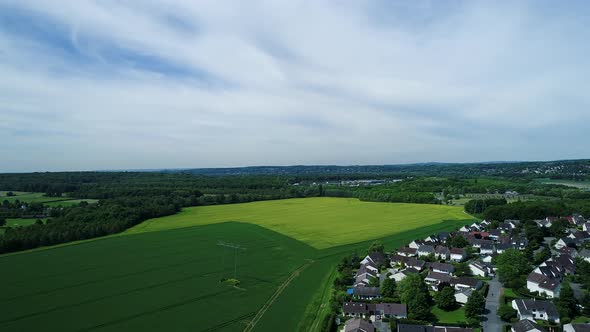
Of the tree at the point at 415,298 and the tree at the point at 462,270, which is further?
the tree at the point at 462,270

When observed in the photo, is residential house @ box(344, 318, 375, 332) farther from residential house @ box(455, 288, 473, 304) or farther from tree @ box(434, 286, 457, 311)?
residential house @ box(455, 288, 473, 304)

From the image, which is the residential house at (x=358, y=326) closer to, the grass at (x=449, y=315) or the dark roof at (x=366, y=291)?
the dark roof at (x=366, y=291)

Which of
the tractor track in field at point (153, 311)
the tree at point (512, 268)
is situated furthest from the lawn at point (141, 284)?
the tree at point (512, 268)

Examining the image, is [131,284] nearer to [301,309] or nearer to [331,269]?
[301,309]

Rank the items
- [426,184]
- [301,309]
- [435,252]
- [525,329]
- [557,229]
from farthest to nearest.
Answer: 1. [426,184]
2. [557,229]
3. [435,252]
4. [301,309]
5. [525,329]

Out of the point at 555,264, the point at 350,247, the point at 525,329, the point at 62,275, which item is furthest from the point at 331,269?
the point at 62,275

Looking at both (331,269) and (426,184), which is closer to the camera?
(331,269)

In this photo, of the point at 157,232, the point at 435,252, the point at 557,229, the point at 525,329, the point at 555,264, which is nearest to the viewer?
the point at 525,329

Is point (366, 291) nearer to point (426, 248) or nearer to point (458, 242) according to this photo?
point (426, 248)
